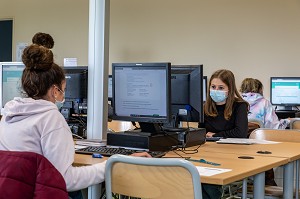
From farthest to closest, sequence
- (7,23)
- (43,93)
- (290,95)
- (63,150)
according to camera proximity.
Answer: (7,23)
(290,95)
(43,93)
(63,150)

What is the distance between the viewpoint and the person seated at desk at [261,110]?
5.48 meters

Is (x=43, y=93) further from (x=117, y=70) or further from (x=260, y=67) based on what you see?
(x=260, y=67)

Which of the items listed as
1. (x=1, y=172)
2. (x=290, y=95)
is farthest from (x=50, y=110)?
(x=290, y=95)

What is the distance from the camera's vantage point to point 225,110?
3.73 meters

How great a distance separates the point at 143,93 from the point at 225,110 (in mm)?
1278

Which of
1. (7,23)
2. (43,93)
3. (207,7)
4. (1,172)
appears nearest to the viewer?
(1,172)

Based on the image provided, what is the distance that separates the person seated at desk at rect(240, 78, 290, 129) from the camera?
5.48 m

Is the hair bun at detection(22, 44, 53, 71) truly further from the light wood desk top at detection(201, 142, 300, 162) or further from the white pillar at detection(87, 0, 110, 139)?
the light wood desk top at detection(201, 142, 300, 162)

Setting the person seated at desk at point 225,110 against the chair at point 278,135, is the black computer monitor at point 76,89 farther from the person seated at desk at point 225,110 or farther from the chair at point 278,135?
the chair at point 278,135

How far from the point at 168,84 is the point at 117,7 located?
5306 millimetres

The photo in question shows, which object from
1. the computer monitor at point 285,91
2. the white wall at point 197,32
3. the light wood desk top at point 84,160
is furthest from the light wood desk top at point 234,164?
the white wall at point 197,32

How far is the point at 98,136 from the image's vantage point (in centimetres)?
293

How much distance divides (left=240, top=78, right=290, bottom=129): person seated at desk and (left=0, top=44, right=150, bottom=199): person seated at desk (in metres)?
3.62

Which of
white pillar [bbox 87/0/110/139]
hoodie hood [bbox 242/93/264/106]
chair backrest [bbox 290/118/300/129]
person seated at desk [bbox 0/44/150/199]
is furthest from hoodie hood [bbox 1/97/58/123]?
hoodie hood [bbox 242/93/264/106]
